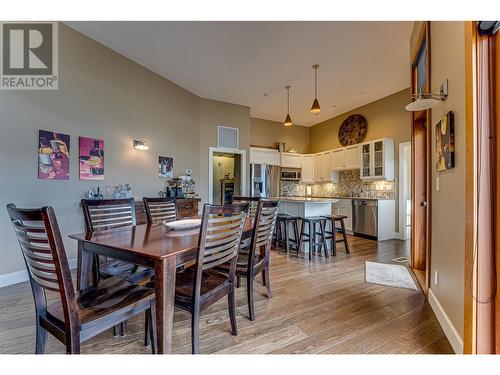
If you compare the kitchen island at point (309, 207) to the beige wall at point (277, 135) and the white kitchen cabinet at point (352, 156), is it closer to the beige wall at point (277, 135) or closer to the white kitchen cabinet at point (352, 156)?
the white kitchen cabinet at point (352, 156)

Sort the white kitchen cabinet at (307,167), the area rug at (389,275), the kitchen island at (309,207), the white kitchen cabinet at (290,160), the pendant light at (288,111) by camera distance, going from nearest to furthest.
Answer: the area rug at (389,275) < the kitchen island at (309,207) < the pendant light at (288,111) < the white kitchen cabinet at (290,160) < the white kitchen cabinet at (307,167)

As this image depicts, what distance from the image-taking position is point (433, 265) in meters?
2.33

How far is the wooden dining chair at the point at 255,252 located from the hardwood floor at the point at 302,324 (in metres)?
Answer: 0.25

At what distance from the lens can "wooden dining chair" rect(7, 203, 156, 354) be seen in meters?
1.10

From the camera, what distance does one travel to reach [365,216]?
212 inches

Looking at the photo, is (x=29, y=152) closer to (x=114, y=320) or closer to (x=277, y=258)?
(x=114, y=320)

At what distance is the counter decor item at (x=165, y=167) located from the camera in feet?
14.9

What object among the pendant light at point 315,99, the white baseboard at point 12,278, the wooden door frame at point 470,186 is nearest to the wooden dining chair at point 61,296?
the wooden door frame at point 470,186

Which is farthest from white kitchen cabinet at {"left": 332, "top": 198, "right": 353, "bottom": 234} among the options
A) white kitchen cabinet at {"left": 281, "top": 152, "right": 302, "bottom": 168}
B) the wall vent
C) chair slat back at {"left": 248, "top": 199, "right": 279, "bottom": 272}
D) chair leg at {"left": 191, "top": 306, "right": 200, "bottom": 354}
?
chair leg at {"left": 191, "top": 306, "right": 200, "bottom": 354}

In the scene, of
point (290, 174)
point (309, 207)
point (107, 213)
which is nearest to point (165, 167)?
point (107, 213)

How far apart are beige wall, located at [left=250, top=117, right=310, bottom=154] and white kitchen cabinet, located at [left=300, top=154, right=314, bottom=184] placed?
0.48 metres

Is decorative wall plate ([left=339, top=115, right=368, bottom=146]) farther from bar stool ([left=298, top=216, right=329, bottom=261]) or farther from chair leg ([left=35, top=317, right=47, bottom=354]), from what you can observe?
chair leg ([left=35, top=317, right=47, bottom=354])

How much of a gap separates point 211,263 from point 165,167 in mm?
3472
